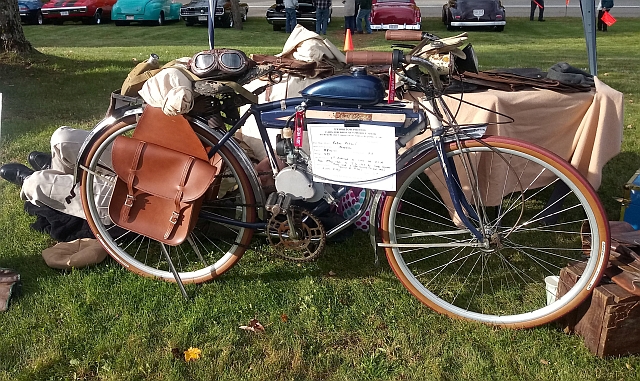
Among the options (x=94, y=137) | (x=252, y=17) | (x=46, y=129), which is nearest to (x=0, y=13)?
(x=46, y=129)

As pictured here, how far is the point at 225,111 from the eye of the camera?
116 inches

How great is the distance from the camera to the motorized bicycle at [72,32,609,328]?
8.16 feet

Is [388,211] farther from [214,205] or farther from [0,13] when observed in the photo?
[0,13]

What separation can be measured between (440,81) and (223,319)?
61.3 inches

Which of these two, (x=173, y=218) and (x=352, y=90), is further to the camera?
(x=173, y=218)

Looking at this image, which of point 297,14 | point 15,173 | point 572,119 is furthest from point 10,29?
point 297,14

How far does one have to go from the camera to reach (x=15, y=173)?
4.09 meters

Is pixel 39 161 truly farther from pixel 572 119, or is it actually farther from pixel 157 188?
pixel 572 119

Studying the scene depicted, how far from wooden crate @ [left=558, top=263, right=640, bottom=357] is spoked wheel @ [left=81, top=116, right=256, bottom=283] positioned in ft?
5.45

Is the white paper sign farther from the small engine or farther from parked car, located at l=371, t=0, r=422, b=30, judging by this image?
parked car, located at l=371, t=0, r=422, b=30

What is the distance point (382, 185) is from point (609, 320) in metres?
1.14

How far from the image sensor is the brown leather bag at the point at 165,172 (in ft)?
8.91

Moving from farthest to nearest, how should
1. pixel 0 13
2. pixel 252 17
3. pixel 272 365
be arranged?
pixel 252 17
pixel 0 13
pixel 272 365

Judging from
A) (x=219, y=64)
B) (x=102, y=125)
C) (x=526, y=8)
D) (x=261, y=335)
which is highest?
(x=526, y=8)
